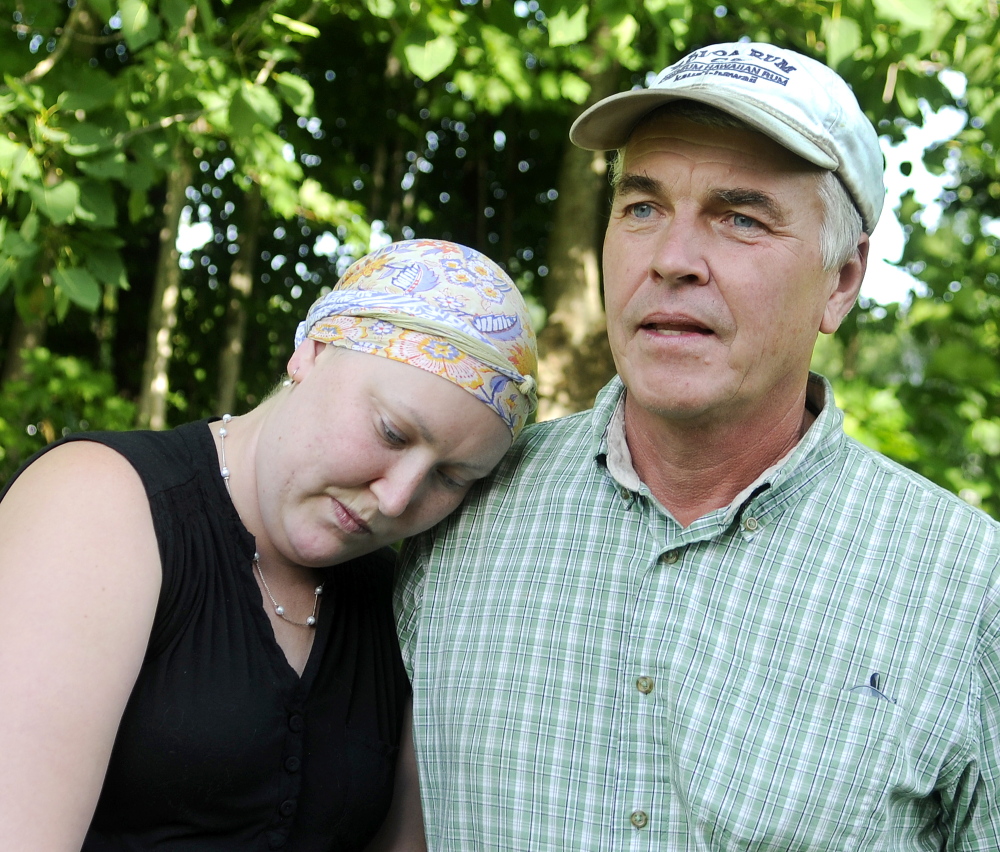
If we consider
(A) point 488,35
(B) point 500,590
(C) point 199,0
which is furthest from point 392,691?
(A) point 488,35

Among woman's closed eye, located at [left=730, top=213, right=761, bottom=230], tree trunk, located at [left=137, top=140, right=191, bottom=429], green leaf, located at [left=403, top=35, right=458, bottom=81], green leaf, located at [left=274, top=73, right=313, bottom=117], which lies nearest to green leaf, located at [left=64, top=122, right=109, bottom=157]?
green leaf, located at [left=274, top=73, right=313, bottom=117]

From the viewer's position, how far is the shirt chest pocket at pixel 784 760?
1.57 meters

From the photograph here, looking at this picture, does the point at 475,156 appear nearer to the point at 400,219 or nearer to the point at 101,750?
the point at 400,219

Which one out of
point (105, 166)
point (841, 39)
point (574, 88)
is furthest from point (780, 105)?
point (574, 88)

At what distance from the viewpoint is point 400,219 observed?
23.7ft

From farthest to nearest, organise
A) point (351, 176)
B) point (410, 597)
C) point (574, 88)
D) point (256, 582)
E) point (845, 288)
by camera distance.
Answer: point (351, 176) < point (574, 88) < point (410, 597) < point (845, 288) < point (256, 582)

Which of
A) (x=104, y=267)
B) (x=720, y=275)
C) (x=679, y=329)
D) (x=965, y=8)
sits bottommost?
(x=104, y=267)

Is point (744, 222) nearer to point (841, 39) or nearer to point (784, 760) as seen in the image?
point (784, 760)

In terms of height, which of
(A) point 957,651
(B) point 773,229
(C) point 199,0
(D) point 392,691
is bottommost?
(D) point 392,691

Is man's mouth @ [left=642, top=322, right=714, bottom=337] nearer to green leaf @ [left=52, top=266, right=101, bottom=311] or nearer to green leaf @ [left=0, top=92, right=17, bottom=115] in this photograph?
green leaf @ [left=52, top=266, right=101, bottom=311]

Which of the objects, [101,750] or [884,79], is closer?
[101,750]

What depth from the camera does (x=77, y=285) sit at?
277 centimetres

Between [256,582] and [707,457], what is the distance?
0.86 metres

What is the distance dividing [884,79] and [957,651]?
2.21 meters
